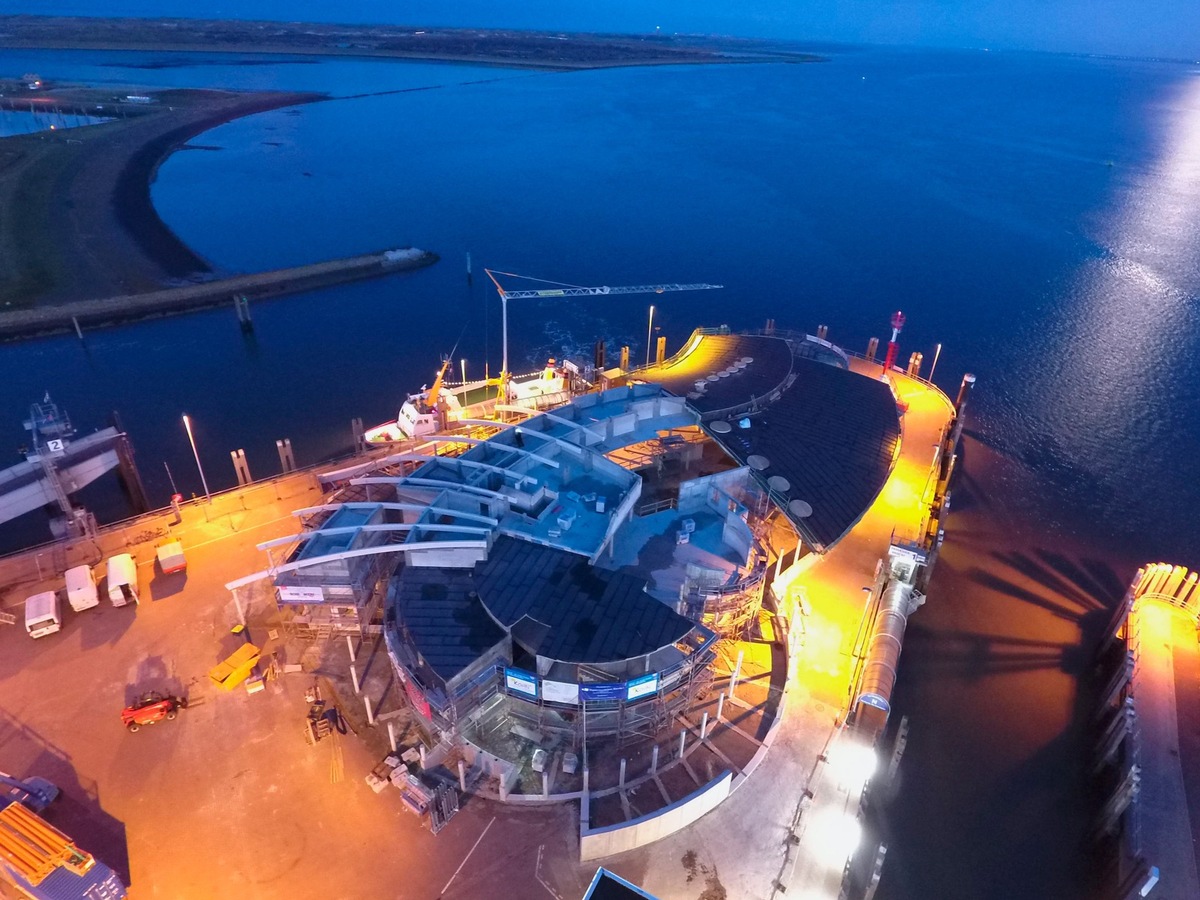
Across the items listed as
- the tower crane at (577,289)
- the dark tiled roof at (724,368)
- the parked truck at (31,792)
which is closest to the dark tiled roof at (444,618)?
the parked truck at (31,792)

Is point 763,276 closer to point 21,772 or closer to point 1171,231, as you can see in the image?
point 1171,231

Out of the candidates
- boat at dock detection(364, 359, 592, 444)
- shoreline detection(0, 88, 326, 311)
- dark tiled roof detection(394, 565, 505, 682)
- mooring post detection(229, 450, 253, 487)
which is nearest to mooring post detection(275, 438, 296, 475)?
mooring post detection(229, 450, 253, 487)

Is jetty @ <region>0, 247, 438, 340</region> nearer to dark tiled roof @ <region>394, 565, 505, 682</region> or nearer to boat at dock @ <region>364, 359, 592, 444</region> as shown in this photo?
boat at dock @ <region>364, 359, 592, 444</region>

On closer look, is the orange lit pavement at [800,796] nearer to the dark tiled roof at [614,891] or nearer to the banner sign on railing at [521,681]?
the dark tiled roof at [614,891]

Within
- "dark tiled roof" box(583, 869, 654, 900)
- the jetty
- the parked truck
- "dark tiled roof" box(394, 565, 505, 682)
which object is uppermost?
"dark tiled roof" box(583, 869, 654, 900)

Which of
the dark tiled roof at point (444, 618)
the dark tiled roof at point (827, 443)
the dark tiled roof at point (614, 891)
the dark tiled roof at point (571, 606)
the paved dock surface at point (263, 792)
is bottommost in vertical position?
the paved dock surface at point (263, 792)

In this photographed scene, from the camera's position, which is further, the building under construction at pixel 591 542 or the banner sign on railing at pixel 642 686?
the building under construction at pixel 591 542

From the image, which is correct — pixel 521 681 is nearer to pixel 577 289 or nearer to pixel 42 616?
pixel 42 616

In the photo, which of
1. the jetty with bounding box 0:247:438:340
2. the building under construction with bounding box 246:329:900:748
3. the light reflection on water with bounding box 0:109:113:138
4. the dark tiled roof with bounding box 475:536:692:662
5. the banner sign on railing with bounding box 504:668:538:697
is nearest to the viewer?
the banner sign on railing with bounding box 504:668:538:697
